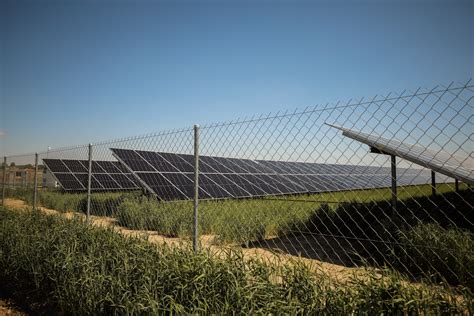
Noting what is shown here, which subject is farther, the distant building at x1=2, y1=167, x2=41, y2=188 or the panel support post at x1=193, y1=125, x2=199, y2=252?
the distant building at x1=2, y1=167, x2=41, y2=188

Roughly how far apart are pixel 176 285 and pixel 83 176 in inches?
616

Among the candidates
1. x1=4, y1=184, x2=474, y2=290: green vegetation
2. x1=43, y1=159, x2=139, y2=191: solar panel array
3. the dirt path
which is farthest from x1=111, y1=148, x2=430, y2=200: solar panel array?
x1=43, y1=159, x2=139, y2=191: solar panel array

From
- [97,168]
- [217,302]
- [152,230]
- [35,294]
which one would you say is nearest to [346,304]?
[217,302]

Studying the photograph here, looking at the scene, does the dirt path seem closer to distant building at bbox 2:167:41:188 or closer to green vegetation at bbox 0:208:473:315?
green vegetation at bbox 0:208:473:315

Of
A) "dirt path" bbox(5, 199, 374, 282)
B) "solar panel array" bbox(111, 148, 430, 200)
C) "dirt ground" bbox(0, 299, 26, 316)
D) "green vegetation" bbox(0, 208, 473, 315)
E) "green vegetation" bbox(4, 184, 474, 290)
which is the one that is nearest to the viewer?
"green vegetation" bbox(0, 208, 473, 315)

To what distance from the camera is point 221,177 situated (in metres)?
12.1

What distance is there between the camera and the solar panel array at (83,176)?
1509 centimetres

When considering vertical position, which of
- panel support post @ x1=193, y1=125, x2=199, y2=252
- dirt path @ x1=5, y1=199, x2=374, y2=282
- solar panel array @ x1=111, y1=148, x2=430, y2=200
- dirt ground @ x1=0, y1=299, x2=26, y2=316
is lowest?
dirt ground @ x1=0, y1=299, x2=26, y2=316

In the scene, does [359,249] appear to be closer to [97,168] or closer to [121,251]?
[121,251]

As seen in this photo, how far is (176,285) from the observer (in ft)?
9.43

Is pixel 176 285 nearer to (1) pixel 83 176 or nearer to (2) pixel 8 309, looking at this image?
(2) pixel 8 309

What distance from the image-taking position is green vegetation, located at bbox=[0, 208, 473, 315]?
7.77 ft

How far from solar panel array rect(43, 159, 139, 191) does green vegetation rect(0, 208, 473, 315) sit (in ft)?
35.4

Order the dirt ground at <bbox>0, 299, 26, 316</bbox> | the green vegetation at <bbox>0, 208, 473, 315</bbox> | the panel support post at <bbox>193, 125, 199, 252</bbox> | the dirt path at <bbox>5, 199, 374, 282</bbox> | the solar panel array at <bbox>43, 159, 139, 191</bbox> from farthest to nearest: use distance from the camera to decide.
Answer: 1. the solar panel array at <bbox>43, 159, 139, 191</bbox>
2. the panel support post at <bbox>193, 125, 199, 252</bbox>
3. the dirt ground at <bbox>0, 299, 26, 316</bbox>
4. the dirt path at <bbox>5, 199, 374, 282</bbox>
5. the green vegetation at <bbox>0, 208, 473, 315</bbox>
